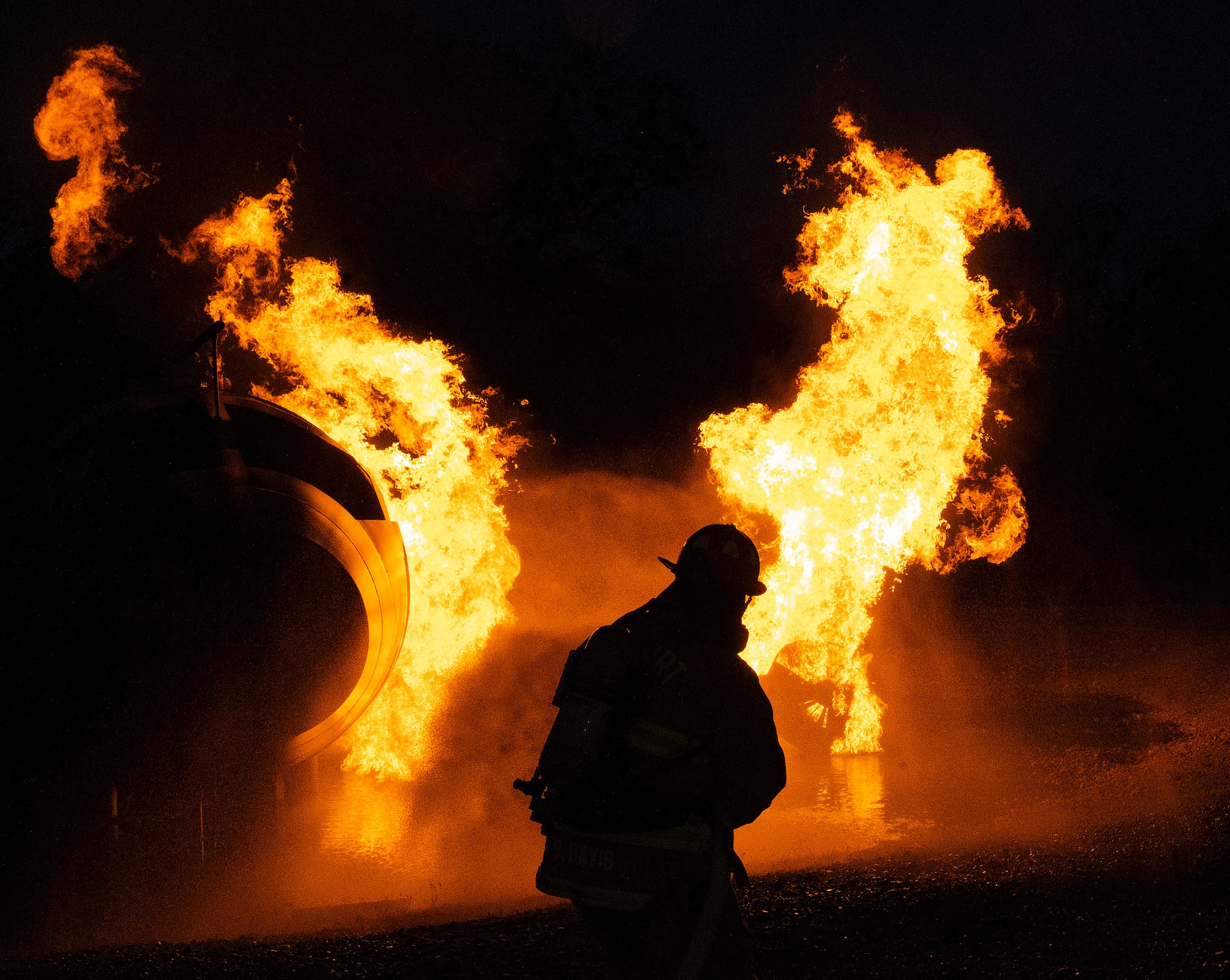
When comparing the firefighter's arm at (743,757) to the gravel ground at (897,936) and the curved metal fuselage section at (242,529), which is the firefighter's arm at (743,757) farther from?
the curved metal fuselage section at (242,529)

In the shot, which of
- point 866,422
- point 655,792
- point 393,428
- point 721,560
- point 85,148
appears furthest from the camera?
point 85,148

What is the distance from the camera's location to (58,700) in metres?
5.72

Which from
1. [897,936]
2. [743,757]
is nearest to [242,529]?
[743,757]

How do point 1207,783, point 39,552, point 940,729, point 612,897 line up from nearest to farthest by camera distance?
point 612,897 → point 39,552 → point 1207,783 → point 940,729

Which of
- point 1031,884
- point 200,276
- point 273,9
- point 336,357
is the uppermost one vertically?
point 273,9

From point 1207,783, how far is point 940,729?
3044mm

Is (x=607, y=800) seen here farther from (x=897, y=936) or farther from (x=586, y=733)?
(x=897, y=936)

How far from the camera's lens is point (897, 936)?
531 cm

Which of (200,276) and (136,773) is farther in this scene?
(200,276)

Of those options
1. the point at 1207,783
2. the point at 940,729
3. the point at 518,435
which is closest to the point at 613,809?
the point at 1207,783

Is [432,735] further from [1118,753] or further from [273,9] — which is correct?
[273,9]

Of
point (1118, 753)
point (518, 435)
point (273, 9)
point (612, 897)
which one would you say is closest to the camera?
point (612, 897)

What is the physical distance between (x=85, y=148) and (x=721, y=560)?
1010 cm

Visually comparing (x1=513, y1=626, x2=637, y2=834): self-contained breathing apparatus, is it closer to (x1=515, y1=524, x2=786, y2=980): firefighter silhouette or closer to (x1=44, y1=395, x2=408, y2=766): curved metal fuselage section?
(x1=515, y1=524, x2=786, y2=980): firefighter silhouette
